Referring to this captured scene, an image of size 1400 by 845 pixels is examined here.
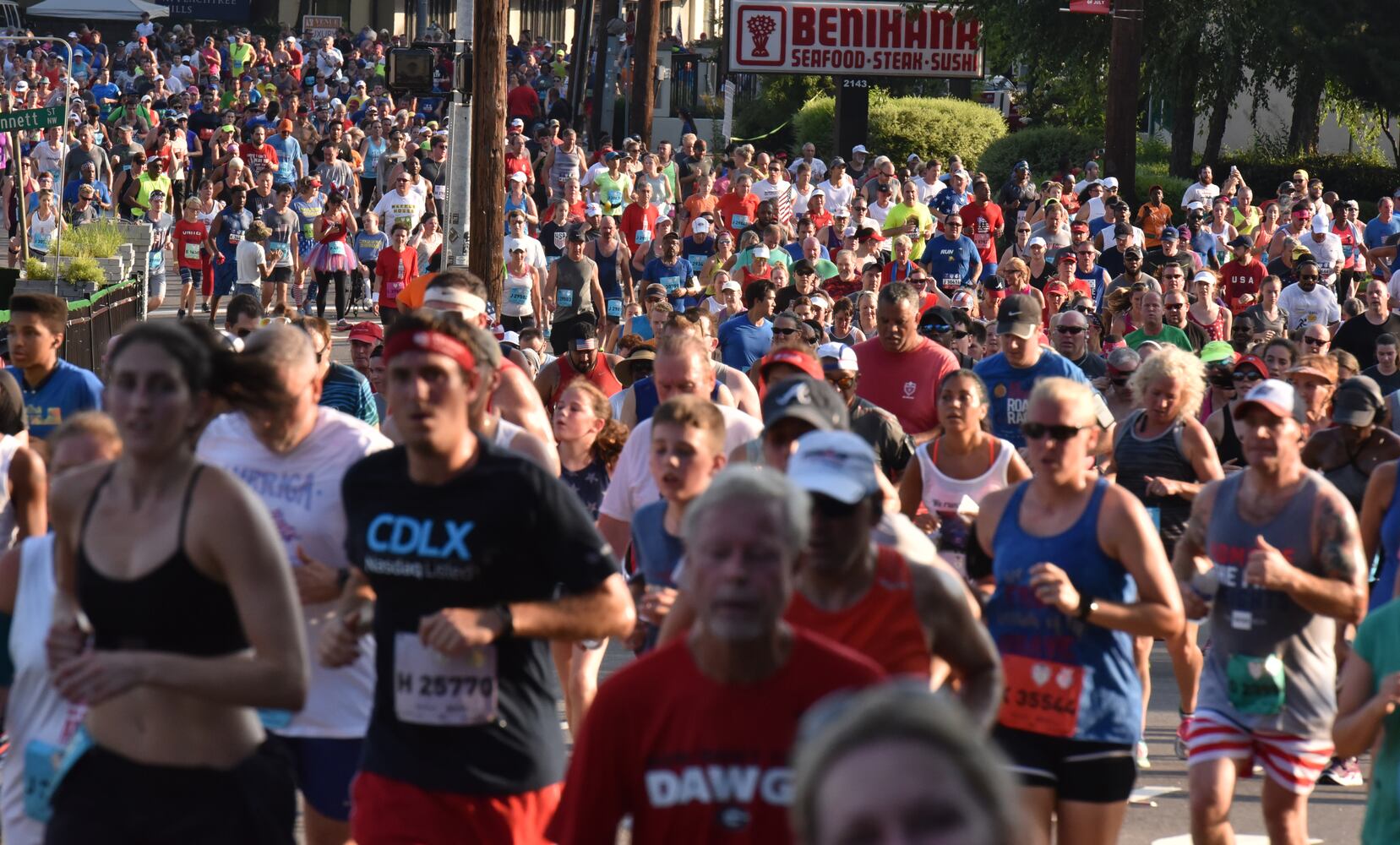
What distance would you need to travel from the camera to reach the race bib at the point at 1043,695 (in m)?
5.54

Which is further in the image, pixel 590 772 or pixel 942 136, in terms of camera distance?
pixel 942 136

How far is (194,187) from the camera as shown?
1286 inches

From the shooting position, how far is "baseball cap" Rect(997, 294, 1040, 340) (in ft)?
32.6

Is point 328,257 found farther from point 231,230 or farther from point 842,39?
point 842,39

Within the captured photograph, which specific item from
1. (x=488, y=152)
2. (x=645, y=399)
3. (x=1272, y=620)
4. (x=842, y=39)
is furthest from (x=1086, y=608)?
(x=842, y=39)

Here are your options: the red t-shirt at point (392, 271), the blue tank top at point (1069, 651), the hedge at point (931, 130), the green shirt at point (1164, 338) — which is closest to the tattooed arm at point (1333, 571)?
the blue tank top at point (1069, 651)

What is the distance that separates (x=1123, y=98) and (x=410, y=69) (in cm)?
1638

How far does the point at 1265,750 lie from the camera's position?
20.1 ft

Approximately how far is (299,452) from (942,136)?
32247 millimetres

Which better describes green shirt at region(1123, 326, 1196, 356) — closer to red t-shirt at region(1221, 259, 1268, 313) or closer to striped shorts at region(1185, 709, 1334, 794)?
red t-shirt at region(1221, 259, 1268, 313)

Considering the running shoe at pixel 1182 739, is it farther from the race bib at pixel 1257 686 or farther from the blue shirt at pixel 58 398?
the blue shirt at pixel 58 398

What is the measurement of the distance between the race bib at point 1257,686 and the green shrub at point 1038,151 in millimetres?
28623

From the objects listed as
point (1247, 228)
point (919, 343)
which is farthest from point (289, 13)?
point (919, 343)

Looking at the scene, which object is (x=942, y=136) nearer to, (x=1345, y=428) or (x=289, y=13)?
(x=1345, y=428)
